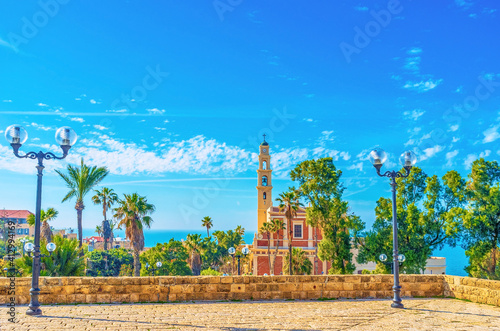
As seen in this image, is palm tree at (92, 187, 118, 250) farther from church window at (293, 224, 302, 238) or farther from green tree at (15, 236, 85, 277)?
green tree at (15, 236, 85, 277)

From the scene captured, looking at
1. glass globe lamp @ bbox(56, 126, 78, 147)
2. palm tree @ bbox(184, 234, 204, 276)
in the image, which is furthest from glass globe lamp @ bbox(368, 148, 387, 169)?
palm tree @ bbox(184, 234, 204, 276)

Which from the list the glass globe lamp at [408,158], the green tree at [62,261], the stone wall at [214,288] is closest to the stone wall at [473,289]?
the stone wall at [214,288]

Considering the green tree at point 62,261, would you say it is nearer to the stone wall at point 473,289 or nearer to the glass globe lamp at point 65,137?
the glass globe lamp at point 65,137

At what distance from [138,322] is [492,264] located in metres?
25.8

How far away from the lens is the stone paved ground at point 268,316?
26.8ft

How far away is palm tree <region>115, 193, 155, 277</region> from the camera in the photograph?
115 ft

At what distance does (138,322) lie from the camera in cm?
845

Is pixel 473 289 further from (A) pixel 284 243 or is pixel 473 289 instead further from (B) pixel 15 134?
(A) pixel 284 243

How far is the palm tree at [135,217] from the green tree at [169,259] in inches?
476

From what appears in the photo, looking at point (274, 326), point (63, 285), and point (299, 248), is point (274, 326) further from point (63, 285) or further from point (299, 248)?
point (299, 248)

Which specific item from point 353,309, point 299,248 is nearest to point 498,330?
point 353,309

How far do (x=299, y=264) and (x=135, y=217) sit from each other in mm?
17423

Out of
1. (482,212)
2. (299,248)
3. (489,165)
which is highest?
(489,165)

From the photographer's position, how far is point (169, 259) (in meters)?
51.4
